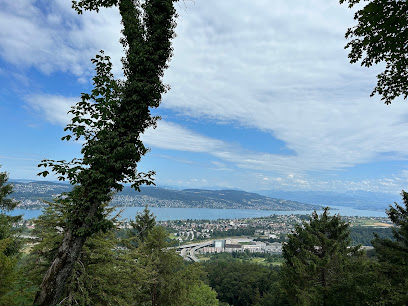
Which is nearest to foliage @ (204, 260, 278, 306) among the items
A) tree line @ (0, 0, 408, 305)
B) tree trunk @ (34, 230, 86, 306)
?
tree line @ (0, 0, 408, 305)

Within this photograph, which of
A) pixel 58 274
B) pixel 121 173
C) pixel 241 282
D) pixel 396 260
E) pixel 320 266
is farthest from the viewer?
pixel 241 282

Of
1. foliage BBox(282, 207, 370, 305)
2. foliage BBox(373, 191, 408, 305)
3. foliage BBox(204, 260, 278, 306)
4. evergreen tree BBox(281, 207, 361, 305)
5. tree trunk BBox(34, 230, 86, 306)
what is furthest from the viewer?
foliage BBox(204, 260, 278, 306)

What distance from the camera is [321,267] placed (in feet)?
40.5

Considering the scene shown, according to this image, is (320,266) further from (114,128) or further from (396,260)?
(114,128)

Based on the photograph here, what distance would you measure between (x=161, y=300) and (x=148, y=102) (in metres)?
12.4

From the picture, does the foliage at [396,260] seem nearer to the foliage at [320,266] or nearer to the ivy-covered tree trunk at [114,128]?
the foliage at [320,266]

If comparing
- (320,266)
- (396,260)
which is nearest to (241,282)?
(320,266)

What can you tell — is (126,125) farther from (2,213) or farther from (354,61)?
(2,213)

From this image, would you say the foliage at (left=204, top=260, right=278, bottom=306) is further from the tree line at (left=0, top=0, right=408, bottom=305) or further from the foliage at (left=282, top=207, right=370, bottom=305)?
the tree line at (left=0, top=0, right=408, bottom=305)

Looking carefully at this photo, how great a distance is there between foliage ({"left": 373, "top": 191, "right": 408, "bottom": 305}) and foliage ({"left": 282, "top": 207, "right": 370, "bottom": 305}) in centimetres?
141

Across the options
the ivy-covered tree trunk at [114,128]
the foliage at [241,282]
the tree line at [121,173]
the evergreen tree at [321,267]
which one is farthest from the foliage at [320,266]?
the foliage at [241,282]

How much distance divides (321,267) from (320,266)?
193 millimetres

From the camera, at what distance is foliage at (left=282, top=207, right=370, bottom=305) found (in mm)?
10633

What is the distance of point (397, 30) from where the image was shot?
4355mm
